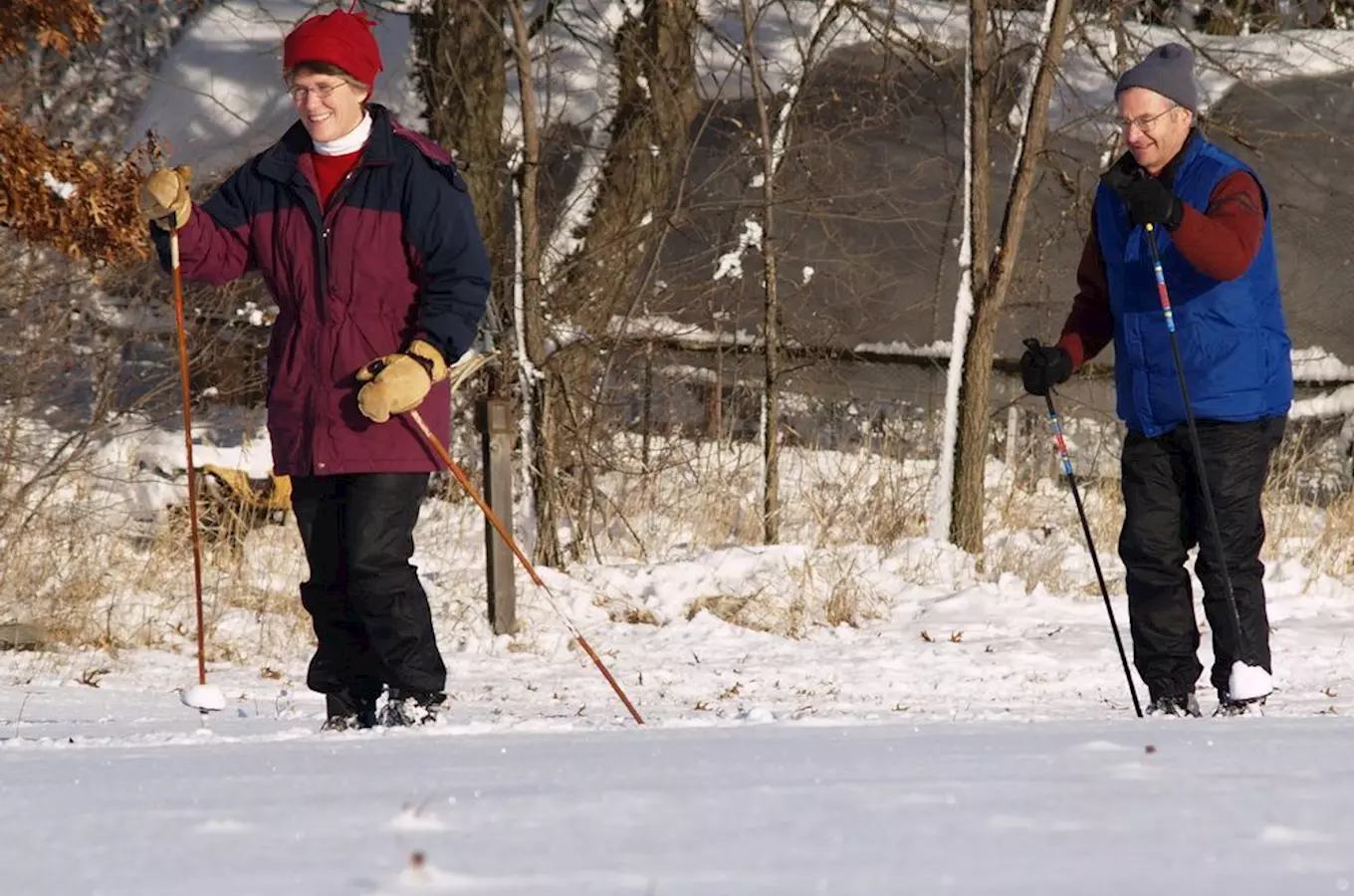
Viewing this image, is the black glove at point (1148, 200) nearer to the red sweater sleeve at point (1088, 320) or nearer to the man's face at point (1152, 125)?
the man's face at point (1152, 125)

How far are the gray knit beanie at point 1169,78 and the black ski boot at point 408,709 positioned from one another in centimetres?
245

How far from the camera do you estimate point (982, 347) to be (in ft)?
33.5

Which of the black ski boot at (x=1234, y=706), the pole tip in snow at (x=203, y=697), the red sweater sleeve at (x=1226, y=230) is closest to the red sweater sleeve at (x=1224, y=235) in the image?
the red sweater sleeve at (x=1226, y=230)

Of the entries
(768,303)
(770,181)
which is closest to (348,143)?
(770,181)

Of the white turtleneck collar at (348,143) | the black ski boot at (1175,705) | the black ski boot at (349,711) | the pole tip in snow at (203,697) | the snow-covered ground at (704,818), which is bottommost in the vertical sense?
the black ski boot at (1175,705)

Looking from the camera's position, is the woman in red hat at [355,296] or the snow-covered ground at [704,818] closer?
the snow-covered ground at [704,818]

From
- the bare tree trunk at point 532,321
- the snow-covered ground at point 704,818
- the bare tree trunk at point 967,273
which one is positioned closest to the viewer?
the snow-covered ground at point 704,818

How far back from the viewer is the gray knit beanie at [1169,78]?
508 cm

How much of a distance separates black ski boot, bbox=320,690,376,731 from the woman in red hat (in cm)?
2

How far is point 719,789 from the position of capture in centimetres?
263

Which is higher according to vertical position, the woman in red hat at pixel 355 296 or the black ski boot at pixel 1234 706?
the woman in red hat at pixel 355 296

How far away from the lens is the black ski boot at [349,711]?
493 cm

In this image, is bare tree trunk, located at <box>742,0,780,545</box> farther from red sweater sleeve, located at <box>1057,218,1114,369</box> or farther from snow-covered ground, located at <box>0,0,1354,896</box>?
red sweater sleeve, located at <box>1057,218,1114,369</box>

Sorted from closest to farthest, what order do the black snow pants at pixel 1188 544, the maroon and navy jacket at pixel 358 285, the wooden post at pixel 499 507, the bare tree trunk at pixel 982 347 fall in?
the maroon and navy jacket at pixel 358 285
the black snow pants at pixel 1188 544
the wooden post at pixel 499 507
the bare tree trunk at pixel 982 347
